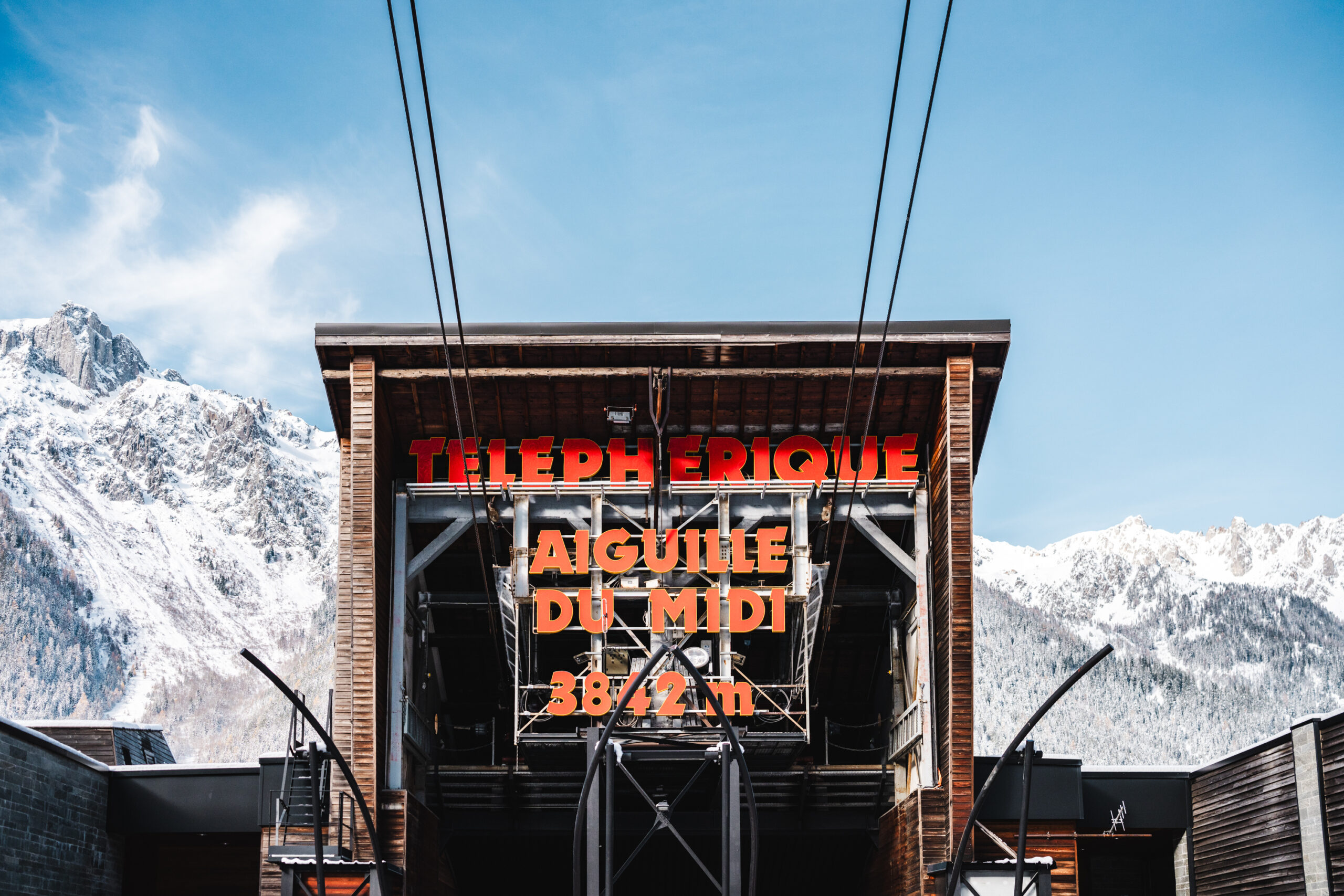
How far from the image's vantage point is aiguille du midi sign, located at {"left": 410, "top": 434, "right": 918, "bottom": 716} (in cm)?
2759

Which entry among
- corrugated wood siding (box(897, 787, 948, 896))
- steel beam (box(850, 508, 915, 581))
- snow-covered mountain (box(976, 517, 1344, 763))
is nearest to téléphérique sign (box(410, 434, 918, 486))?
steel beam (box(850, 508, 915, 581))

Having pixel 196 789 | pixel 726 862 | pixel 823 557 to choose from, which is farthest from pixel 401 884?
pixel 823 557

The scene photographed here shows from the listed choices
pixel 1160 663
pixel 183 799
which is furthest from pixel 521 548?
pixel 1160 663

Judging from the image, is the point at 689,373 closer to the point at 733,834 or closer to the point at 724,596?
the point at 724,596

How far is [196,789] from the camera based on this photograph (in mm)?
28891

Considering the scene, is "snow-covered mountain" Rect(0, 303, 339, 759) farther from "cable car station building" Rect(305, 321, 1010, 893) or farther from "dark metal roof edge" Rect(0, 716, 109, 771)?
"cable car station building" Rect(305, 321, 1010, 893)

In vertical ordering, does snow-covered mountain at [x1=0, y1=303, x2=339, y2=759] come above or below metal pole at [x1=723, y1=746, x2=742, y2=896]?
above

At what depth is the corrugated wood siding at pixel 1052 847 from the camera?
26359 millimetres

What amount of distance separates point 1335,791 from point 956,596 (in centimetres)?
704

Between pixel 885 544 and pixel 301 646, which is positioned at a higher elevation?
pixel 301 646

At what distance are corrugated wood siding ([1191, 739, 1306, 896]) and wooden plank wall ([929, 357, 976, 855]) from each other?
5521mm

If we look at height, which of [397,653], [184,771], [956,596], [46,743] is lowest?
[184,771]

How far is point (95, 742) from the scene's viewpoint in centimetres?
3362

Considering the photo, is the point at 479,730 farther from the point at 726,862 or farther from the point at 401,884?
the point at 726,862
